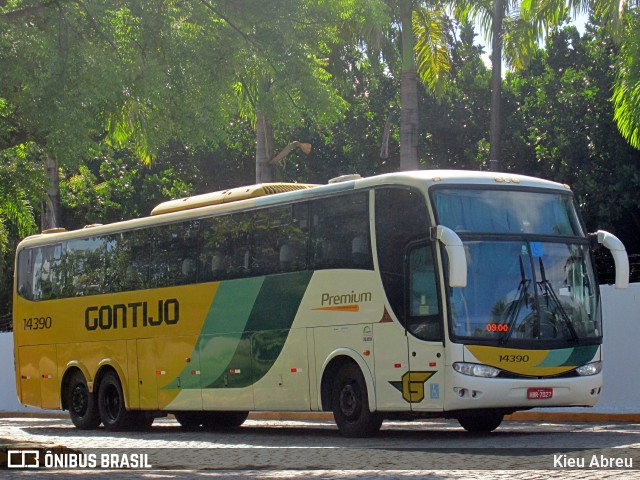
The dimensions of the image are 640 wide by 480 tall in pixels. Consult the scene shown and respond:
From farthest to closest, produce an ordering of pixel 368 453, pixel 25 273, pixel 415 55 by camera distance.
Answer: pixel 415 55
pixel 25 273
pixel 368 453

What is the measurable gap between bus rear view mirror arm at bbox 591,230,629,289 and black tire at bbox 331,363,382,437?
12.1ft

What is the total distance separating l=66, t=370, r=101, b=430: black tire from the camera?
2216 centimetres

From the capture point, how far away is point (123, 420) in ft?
70.5

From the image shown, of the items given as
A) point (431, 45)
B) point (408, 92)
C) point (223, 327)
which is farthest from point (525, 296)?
point (431, 45)

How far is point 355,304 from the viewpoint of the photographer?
54.1 ft

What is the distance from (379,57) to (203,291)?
40.7ft

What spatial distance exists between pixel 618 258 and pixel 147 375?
869cm

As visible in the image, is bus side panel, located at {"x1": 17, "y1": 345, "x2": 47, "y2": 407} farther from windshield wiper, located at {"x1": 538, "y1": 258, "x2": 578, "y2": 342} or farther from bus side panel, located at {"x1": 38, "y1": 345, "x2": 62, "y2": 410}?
windshield wiper, located at {"x1": 538, "y1": 258, "x2": 578, "y2": 342}

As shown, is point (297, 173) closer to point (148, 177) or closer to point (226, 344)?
point (148, 177)

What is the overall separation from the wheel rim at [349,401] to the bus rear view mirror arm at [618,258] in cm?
382

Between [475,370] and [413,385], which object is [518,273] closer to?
[475,370]

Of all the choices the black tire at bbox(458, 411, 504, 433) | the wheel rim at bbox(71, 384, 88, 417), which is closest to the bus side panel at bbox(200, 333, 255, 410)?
the black tire at bbox(458, 411, 504, 433)

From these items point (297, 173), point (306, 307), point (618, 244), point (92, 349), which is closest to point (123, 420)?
point (92, 349)

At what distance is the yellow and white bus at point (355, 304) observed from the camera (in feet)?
49.9
